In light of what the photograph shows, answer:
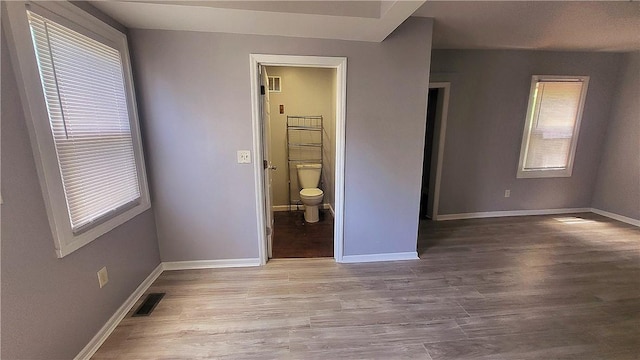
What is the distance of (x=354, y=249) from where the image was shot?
8.98 ft

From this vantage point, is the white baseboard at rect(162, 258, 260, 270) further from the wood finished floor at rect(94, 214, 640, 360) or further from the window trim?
the window trim

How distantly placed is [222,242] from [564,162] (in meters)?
5.14

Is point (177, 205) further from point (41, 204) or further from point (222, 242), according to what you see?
point (41, 204)

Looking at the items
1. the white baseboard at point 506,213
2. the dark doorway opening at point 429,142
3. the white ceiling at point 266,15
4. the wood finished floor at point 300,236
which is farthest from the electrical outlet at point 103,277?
the white baseboard at point 506,213

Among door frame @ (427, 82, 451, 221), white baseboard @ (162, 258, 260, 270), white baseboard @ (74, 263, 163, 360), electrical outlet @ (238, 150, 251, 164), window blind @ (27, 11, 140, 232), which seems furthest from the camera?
door frame @ (427, 82, 451, 221)

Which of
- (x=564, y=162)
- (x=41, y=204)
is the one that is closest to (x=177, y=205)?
(x=41, y=204)

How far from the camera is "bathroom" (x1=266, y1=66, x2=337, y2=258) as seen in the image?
12.7 feet

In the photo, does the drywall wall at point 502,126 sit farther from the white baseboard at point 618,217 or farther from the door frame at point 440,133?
the white baseboard at point 618,217

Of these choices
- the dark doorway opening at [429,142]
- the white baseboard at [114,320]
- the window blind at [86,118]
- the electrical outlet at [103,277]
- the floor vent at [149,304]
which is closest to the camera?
the window blind at [86,118]

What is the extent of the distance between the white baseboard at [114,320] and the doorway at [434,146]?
11.8 ft

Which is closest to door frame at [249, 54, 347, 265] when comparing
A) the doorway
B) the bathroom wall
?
the bathroom wall

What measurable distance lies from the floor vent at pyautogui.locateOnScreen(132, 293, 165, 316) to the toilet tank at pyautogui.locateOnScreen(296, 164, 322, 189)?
2.37m

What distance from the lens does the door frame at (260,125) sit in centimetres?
231

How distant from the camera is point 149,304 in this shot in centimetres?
206
